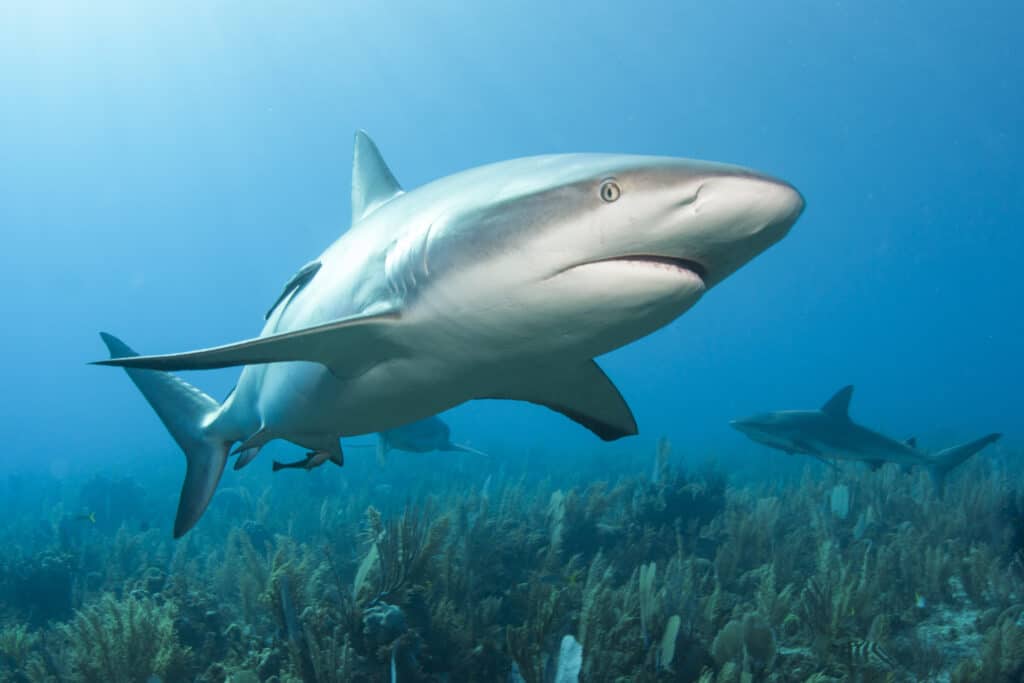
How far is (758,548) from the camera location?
6961 millimetres

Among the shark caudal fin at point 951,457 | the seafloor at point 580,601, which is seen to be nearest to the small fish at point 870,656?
the seafloor at point 580,601

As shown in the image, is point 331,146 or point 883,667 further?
point 331,146

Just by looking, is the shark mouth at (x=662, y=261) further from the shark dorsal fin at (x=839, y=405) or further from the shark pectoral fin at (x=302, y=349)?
the shark dorsal fin at (x=839, y=405)

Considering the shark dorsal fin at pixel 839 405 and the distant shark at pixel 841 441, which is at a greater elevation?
the shark dorsal fin at pixel 839 405

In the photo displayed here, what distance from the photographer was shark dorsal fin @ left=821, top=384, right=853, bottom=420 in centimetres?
891

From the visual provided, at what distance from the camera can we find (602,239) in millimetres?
1580

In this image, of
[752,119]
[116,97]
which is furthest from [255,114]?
[752,119]

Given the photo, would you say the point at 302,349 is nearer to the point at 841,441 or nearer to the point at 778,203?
the point at 778,203

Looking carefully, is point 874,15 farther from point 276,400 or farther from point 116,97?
point 116,97

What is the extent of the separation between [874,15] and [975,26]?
12.1m

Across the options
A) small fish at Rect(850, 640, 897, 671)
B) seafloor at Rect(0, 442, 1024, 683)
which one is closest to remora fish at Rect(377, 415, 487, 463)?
seafloor at Rect(0, 442, 1024, 683)

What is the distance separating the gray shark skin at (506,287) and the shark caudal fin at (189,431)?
106 centimetres

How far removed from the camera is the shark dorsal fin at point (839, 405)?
8.91 metres

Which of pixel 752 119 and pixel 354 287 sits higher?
pixel 752 119
